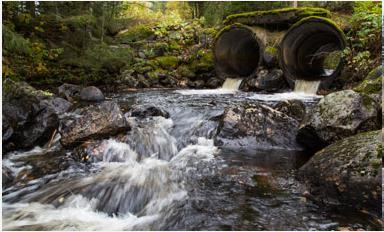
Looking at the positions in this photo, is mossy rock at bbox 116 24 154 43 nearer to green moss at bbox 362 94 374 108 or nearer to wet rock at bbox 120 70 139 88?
wet rock at bbox 120 70 139 88

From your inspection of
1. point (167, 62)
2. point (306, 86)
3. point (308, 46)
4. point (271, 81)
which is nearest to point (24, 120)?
point (271, 81)

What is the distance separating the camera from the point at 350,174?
374cm

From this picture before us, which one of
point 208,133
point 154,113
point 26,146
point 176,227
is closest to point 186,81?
point 154,113

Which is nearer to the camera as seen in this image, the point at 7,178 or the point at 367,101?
the point at 7,178

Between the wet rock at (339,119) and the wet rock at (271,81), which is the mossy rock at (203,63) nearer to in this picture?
the wet rock at (271,81)

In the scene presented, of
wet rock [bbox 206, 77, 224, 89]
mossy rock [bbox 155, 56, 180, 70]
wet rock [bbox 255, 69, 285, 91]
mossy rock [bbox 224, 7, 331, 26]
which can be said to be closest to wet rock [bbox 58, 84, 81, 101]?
mossy rock [bbox 155, 56, 180, 70]

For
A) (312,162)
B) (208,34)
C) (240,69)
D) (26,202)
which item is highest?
(208,34)

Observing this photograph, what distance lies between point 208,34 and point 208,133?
13384 mm

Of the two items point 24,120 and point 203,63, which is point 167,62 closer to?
point 203,63

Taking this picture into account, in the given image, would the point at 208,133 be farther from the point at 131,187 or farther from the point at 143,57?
the point at 143,57

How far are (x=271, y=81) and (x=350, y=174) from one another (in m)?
9.55

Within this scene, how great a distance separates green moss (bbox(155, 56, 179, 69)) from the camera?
16656 mm

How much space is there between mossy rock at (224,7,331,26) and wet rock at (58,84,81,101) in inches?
300

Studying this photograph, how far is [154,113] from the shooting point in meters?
8.30
